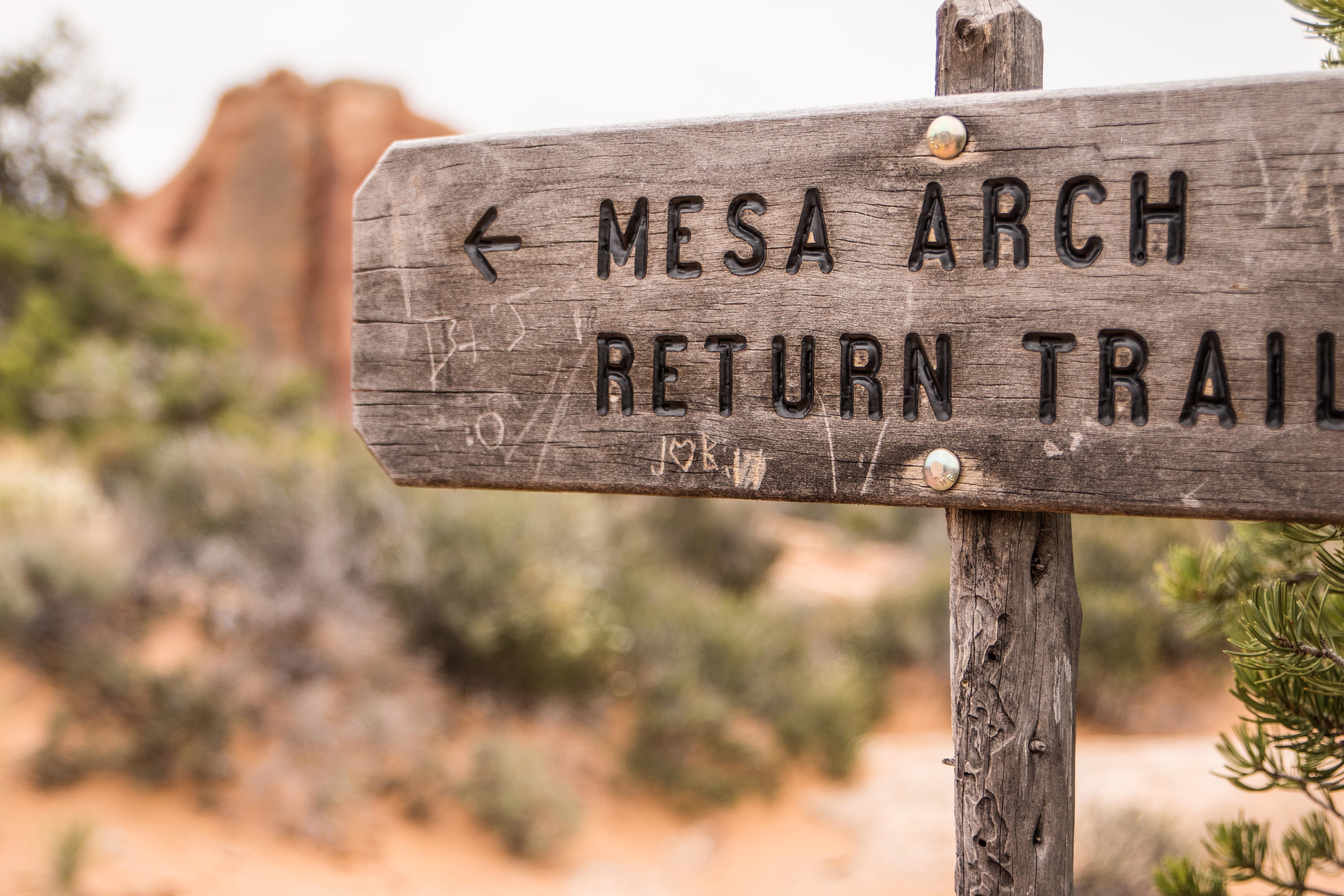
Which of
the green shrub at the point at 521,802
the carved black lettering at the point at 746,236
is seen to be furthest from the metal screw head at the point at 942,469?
the green shrub at the point at 521,802

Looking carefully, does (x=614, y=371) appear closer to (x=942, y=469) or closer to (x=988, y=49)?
(x=942, y=469)

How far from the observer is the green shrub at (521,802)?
3.98 m

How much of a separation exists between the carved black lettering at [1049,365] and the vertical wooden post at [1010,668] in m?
0.21

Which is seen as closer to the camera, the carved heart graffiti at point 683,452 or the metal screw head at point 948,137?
the metal screw head at point 948,137

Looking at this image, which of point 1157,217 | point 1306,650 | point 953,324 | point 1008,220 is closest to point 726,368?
point 953,324

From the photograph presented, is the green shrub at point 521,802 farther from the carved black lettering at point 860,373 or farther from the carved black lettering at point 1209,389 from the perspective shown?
the carved black lettering at point 1209,389

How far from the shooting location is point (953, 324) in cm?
115

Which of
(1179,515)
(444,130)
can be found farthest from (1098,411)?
(444,130)

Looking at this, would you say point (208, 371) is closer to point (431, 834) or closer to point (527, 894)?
point (431, 834)

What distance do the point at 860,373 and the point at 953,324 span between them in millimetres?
133

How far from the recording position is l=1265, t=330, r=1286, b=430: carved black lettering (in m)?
1.04

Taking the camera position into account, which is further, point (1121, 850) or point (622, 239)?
point (1121, 850)

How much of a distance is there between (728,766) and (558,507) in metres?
1.81

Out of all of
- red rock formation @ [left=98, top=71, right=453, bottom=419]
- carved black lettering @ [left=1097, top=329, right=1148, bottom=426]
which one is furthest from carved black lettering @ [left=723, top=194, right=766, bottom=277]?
red rock formation @ [left=98, top=71, right=453, bottom=419]
